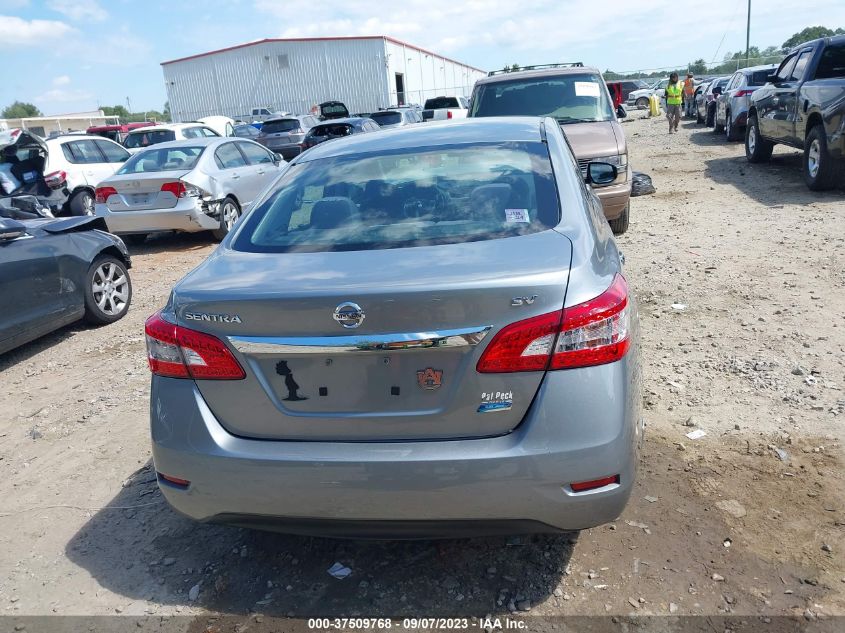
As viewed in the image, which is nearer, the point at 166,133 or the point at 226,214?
the point at 226,214

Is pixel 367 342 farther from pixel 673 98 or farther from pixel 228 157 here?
pixel 673 98

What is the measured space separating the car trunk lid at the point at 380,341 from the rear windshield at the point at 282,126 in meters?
22.0

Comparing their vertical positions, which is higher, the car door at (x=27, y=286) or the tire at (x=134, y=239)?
the car door at (x=27, y=286)

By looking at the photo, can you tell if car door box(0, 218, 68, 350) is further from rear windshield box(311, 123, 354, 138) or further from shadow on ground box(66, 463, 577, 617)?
rear windshield box(311, 123, 354, 138)

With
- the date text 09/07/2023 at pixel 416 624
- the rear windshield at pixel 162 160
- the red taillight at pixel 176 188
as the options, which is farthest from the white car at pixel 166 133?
the date text 09/07/2023 at pixel 416 624

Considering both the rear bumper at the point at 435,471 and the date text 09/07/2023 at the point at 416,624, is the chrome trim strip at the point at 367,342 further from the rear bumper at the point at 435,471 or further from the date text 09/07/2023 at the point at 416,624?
the date text 09/07/2023 at the point at 416,624

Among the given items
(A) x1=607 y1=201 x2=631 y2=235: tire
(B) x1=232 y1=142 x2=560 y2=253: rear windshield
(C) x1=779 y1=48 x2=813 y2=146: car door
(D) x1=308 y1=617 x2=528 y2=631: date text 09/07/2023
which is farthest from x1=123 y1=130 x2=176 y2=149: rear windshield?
(D) x1=308 y1=617 x2=528 y2=631: date text 09/07/2023

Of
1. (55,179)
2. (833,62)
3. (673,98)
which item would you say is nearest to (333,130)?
(55,179)

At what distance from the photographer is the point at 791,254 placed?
7020 millimetres

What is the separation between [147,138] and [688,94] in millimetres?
20826

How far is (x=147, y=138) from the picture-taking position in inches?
775

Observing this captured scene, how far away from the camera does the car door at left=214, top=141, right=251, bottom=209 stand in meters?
10.6

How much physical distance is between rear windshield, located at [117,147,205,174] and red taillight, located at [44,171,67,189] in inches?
86.9

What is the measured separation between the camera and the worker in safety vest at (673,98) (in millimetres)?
20592
